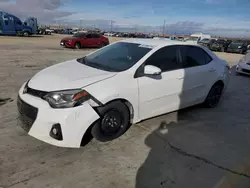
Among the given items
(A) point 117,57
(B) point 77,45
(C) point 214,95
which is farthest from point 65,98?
(B) point 77,45

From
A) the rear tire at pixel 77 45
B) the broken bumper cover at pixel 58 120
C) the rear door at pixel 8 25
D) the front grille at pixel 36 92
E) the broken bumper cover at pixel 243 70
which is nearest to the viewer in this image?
the broken bumper cover at pixel 58 120

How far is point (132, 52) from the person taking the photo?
4105 millimetres

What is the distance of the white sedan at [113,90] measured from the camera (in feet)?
9.68

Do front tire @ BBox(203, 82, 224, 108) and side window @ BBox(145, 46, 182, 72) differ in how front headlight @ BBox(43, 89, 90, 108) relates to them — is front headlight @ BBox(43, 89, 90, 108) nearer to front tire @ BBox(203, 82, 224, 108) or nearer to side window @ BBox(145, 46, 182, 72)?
side window @ BBox(145, 46, 182, 72)

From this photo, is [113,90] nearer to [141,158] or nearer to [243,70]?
[141,158]

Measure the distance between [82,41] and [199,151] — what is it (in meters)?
19.0

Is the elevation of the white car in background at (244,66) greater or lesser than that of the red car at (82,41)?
lesser

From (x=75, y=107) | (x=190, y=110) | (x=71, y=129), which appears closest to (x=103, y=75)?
(x=75, y=107)

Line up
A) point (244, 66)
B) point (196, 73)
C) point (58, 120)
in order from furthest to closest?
point (244, 66), point (196, 73), point (58, 120)

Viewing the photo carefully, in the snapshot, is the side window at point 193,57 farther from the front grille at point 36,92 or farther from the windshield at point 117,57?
the front grille at point 36,92

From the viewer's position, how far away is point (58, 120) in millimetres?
2879

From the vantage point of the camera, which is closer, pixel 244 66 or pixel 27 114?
pixel 27 114

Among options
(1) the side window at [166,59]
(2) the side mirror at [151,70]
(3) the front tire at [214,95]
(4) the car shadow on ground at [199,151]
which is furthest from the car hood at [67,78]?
(3) the front tire at [214,95]

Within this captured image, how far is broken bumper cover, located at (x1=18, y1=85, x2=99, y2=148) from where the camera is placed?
9.48ft
